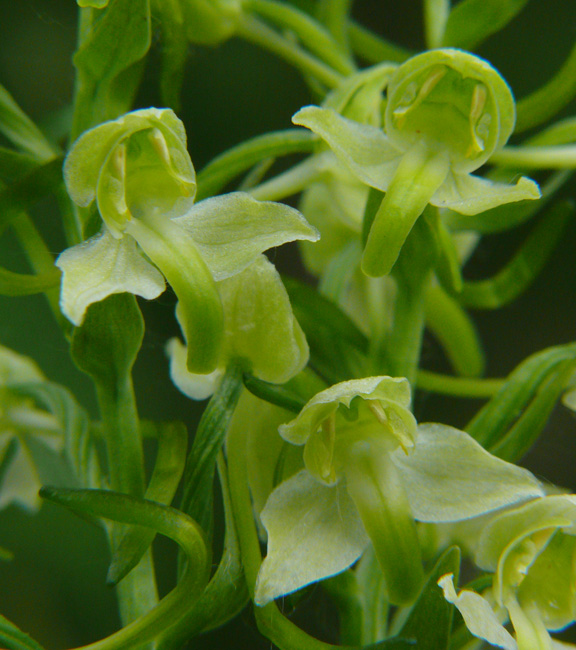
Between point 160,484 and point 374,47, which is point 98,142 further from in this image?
point 374,47

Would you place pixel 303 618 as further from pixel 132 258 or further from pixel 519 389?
pixel 132 258

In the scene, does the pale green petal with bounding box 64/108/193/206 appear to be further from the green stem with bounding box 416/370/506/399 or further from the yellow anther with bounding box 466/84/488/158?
the green stem with bounding box 416/370/506/399

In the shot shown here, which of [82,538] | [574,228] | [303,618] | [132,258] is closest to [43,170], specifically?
[132,258]

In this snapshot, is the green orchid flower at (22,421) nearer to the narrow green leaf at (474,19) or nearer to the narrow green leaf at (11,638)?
the narrow green leaf at (11,638)

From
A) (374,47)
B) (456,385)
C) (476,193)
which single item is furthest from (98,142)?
(374,47)

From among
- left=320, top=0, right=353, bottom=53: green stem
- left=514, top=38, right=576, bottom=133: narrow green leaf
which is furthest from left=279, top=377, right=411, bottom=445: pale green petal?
left=320, top=0, right=353, bottom=53: green stem

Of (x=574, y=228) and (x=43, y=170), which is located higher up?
(x=43, y=170)

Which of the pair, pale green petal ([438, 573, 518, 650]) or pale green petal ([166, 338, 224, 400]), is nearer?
pale green petal ([438, 573, 518, 650])
